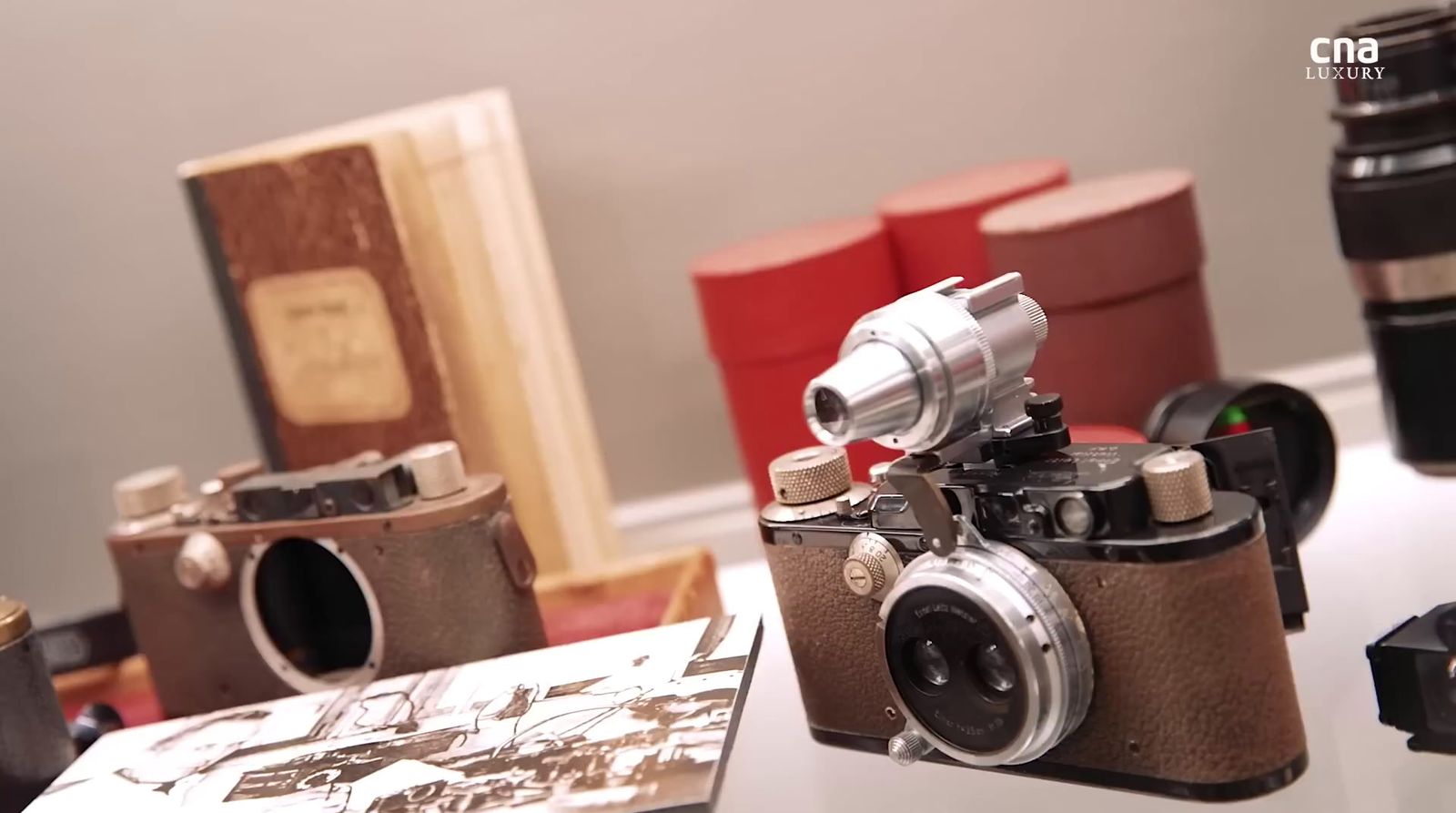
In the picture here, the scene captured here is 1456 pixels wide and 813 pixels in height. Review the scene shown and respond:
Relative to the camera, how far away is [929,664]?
0.59 m

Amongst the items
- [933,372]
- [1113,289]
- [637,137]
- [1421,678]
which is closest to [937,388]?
[933,372]

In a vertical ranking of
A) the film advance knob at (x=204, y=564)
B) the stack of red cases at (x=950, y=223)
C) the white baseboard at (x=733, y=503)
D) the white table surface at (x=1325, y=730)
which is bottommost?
the white table surface at (x=1325, y=730)

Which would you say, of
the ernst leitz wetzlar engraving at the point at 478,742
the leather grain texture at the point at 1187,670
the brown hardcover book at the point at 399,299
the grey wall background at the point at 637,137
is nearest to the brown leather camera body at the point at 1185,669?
the leather grain texture at the point at 1187,670

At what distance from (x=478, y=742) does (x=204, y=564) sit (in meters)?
0.20

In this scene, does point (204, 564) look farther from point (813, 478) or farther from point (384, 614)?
point (813, 478)

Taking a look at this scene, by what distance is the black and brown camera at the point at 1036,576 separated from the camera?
521 millimetres

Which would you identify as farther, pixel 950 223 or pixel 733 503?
pixel 733 503

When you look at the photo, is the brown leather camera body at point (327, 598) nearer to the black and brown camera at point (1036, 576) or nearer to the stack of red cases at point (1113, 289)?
the black and brown camera at point (1036, 576)

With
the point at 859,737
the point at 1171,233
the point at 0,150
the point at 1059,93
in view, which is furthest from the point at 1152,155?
the point at 0,150

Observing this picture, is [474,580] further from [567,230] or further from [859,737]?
[567,230]

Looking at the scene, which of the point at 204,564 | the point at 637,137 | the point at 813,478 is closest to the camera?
the point at 813,478

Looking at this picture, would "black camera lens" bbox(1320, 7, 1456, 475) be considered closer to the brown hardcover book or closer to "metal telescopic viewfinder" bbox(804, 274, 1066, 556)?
"metal telescopic viewfinder" bbox(804, 274, 1066, 556)

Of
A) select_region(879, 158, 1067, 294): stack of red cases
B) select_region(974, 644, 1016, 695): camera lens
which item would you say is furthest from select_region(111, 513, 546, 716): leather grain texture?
select_region(879, 158, 1067, 294): stack of red cases

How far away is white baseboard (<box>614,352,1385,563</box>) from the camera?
107 cm
